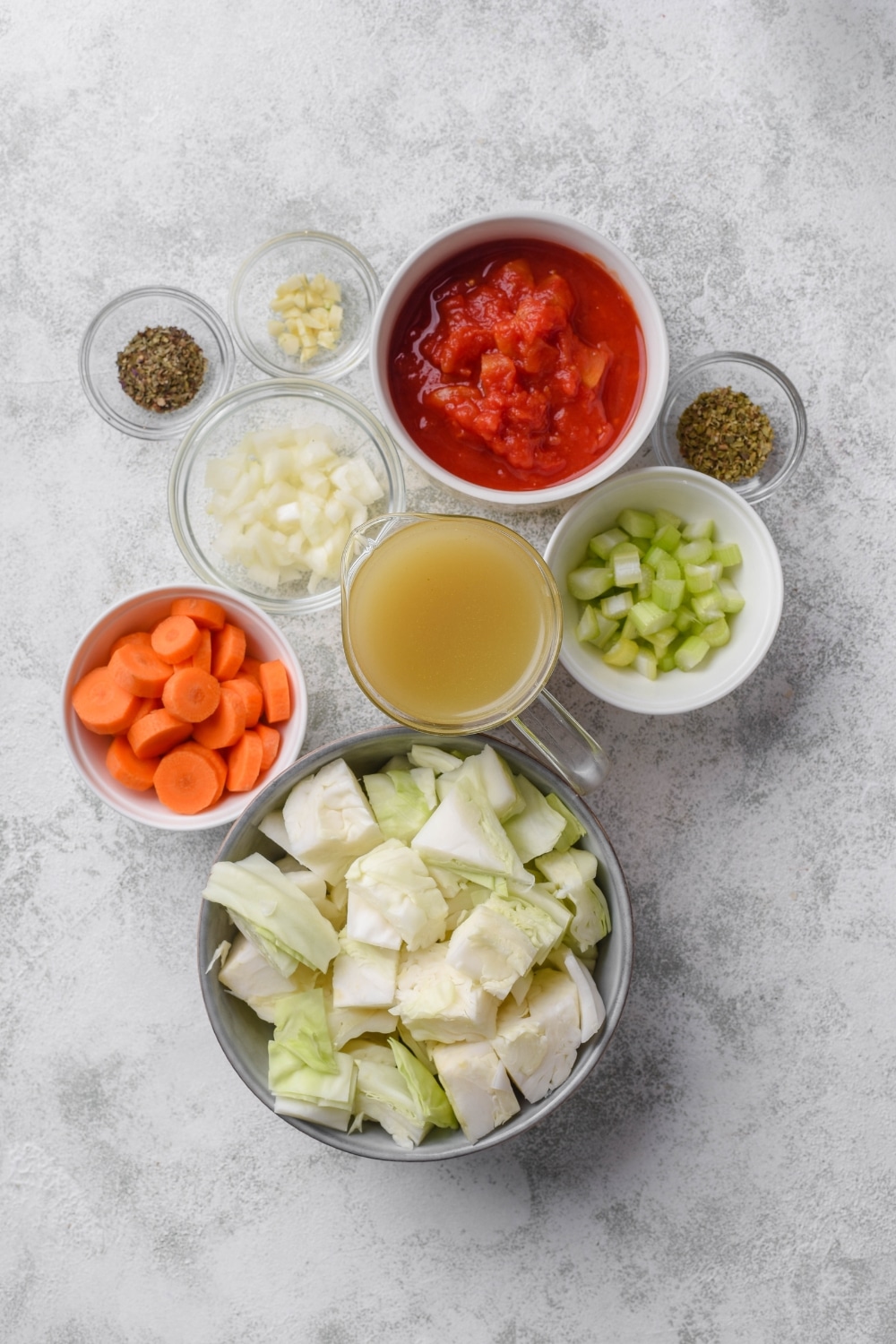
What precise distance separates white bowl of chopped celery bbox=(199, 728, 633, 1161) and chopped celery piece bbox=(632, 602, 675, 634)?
38 centimetres

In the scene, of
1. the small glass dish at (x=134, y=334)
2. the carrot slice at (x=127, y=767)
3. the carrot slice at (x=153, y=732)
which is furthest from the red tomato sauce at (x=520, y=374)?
the carrot slice at (x=127, y=767)

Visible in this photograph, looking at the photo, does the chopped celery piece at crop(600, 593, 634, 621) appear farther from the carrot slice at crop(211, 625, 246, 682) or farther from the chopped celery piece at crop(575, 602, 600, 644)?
the carrot slice at crop(211, 625, 246, 682)

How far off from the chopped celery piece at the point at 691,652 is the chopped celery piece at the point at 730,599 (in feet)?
0.28

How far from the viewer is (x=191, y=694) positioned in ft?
6.62

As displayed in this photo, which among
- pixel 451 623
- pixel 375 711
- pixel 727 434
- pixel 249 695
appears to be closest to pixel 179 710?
pixel 249 695

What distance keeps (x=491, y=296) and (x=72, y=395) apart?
3.37 ft

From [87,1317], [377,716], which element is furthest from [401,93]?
[87,1317]

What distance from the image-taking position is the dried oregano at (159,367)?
2.22 m

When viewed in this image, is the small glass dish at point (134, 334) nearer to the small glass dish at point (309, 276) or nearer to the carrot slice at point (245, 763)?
the small glass dish at point (309, 276)

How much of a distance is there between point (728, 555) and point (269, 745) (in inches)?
41.8

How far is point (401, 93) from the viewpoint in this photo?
2.26 m

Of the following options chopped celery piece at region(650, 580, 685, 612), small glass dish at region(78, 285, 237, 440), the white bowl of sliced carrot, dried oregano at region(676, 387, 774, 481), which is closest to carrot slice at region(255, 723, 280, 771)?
the white bowl of sliced carrot

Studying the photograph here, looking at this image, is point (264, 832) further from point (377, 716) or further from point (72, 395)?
point (72, 395)

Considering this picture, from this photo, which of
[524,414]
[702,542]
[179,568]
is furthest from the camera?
[179,568]
